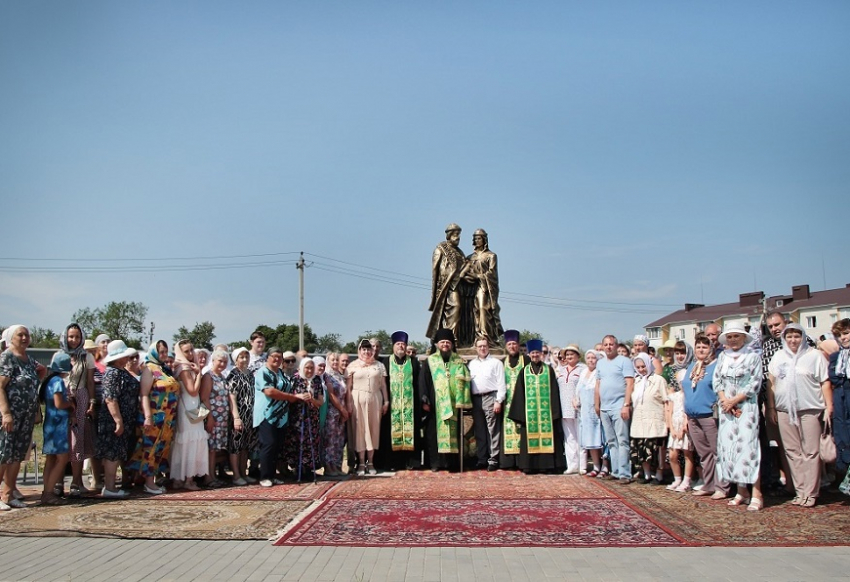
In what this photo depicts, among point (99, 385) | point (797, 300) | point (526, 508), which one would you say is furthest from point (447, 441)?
point (797, 300)

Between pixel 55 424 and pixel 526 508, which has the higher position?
pixel 55 424

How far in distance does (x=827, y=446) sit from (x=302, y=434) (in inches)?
218

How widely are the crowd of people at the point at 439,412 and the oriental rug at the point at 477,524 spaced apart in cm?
145

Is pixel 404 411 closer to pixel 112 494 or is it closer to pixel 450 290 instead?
pixel 450 290

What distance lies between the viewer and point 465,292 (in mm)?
12664

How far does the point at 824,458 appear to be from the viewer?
6.95 metres

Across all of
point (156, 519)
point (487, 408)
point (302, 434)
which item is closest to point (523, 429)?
point (487, 408)

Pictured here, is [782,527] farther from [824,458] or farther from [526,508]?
[526,508]

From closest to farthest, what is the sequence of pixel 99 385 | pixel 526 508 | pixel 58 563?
pixel 58 563 → pixel 526 508 → pixel 99 385

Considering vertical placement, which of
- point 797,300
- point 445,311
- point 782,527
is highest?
point 797,300

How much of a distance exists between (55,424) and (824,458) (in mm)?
7323

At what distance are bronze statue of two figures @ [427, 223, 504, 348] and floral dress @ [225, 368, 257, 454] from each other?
409cm

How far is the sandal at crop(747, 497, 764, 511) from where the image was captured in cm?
670

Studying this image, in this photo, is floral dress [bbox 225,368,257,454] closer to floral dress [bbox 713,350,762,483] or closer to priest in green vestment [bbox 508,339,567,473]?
priest in green vestment [bbox 508,339,567,473]
